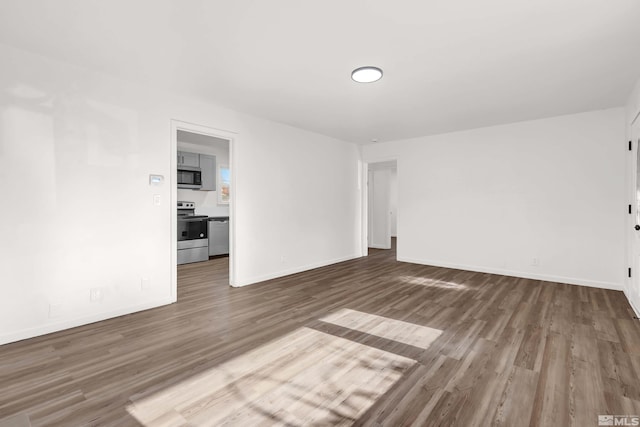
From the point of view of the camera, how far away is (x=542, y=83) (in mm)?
3305

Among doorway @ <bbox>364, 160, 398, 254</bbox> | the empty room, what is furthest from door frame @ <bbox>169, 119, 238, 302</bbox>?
doorway @ <bbox>364, 160, 398, 254</bbox>

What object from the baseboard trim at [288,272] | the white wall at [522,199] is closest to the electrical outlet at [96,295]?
the baseboard trim at [288,272]

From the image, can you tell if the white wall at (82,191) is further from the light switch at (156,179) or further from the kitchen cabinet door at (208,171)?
the kitchen cabinet door at (208,171)

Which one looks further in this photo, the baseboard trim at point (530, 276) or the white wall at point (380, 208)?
the white wall at point (380, 208)

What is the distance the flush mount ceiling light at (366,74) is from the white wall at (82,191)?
1990mm

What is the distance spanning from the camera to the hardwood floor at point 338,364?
171 cm

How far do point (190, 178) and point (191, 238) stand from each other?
1327 mm

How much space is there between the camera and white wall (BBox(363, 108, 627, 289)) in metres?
4.23

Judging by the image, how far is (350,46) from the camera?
99.9 inches

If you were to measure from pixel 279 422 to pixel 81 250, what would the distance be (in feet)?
8.69

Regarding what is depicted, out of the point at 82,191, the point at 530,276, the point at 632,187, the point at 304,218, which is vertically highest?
the point at 632,187

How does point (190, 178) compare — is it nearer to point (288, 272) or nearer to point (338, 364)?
point (288, 272)

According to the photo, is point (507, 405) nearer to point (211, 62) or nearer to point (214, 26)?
point (214, 26)

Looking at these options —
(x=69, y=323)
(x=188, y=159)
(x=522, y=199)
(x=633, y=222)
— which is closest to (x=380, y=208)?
(x=522, y=199)
